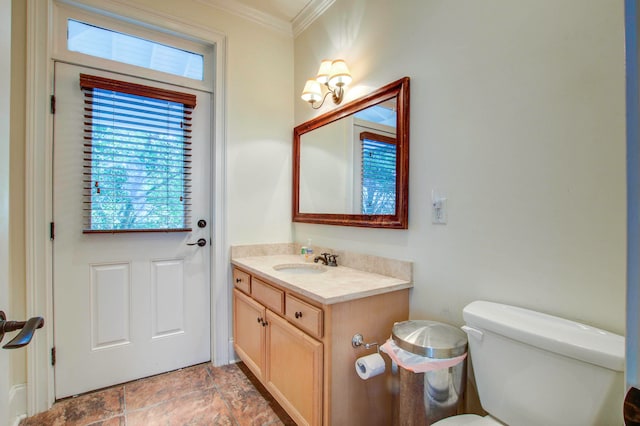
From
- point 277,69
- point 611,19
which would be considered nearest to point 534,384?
point 611,19

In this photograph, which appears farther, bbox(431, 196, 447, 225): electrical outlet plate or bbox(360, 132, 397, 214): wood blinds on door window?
bbox(360, 132, 397, 214): wood blinds on door window

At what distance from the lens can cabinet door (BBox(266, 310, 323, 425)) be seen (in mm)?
1358

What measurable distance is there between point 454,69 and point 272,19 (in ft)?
5.55

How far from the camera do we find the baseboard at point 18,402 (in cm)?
167

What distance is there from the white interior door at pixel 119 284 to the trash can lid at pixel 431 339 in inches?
63.0

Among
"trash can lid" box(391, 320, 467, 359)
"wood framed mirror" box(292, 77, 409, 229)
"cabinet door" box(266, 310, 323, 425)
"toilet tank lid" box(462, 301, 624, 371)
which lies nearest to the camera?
"toilet tank lid" box(462, 301, 624, 371)

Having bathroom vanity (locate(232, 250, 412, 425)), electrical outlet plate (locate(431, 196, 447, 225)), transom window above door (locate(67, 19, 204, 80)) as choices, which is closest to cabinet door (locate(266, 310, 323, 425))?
bathroom vanity (locate(232, 250, 412, 425))

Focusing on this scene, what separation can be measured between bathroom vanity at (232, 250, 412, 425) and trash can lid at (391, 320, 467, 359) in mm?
202

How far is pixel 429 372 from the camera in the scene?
1.15 meters

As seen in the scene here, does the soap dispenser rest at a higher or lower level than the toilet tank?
higher

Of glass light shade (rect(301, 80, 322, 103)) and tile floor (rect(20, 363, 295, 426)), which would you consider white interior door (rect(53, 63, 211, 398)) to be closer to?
tile floor (rect(20, 363, 295, 426))

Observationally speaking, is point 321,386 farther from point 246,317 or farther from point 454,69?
point 454,69

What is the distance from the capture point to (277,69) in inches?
99.0

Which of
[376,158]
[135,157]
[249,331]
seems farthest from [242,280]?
[376,158]
